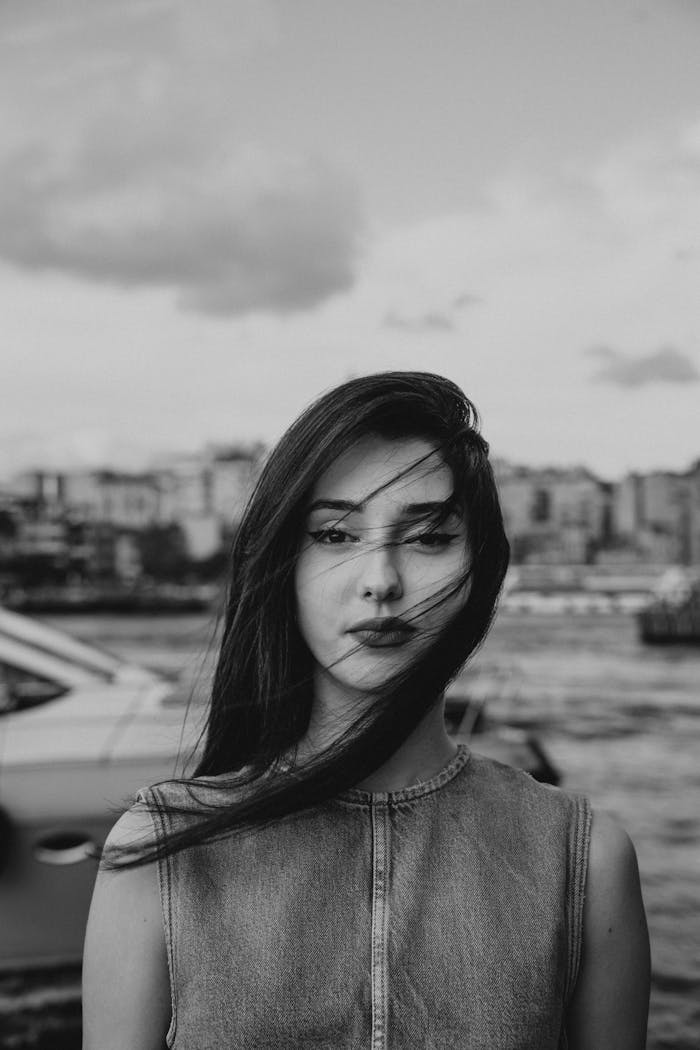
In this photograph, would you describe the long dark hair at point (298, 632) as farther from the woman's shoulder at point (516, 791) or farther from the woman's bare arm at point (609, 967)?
the woman's bare arm at point (609, 967)

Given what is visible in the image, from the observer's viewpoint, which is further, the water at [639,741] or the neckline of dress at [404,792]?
the water at [639,741]

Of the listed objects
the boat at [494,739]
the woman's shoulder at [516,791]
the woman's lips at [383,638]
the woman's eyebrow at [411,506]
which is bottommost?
the boat at [494,739]

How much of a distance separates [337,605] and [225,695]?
0.65ft

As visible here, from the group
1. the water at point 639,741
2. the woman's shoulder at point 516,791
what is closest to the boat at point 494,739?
the water at point 639,741

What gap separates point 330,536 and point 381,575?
9 centimetres

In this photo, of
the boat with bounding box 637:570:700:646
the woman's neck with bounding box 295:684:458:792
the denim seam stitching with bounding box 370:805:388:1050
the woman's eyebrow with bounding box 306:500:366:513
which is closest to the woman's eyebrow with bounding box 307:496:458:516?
the woman's eyebrow with bounding box 306:500:366:513

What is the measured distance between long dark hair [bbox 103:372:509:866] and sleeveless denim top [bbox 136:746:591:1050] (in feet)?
0.16

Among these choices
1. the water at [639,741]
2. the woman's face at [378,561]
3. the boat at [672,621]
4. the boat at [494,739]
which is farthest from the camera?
the boat at [672,621]

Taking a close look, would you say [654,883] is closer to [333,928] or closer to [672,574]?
[333,928]

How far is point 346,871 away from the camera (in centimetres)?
118

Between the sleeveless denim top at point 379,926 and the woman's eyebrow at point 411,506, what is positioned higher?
the woman's eyebrow at point 411,506

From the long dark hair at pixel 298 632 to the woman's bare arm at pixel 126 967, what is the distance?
4 centimetres

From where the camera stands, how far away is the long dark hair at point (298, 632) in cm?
119

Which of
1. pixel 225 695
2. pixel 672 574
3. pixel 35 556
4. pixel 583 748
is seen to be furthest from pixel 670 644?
pixel 35 556
